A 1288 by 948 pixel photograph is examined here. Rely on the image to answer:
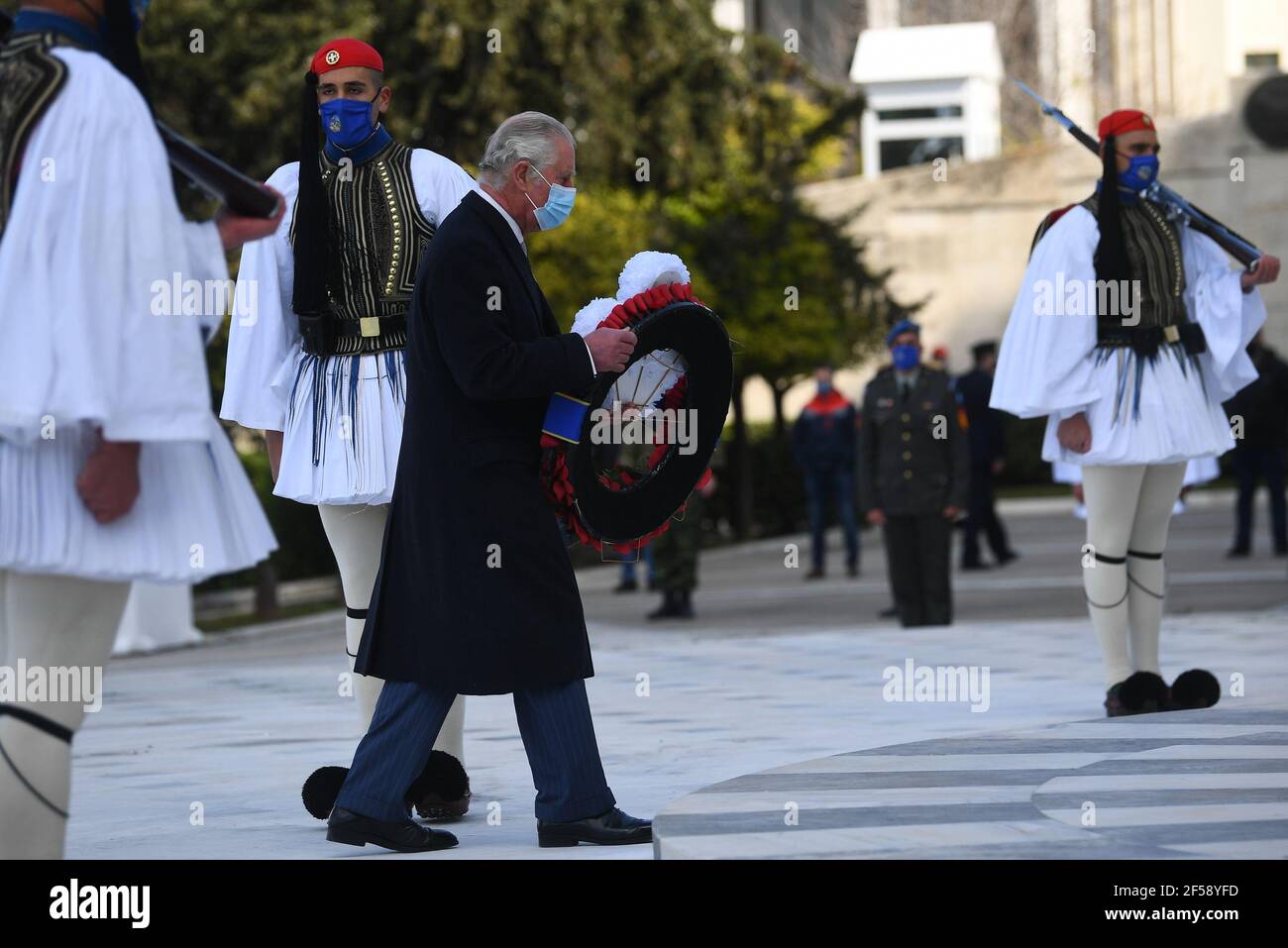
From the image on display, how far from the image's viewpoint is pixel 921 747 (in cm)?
667

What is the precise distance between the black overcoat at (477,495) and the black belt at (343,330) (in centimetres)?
64

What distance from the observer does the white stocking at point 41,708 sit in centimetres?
408

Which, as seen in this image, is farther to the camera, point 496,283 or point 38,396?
point 496,283

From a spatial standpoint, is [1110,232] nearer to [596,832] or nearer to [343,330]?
[343,330]

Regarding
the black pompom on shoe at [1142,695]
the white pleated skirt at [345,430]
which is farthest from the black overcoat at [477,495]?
the black pompom on shoe at [1142,695]

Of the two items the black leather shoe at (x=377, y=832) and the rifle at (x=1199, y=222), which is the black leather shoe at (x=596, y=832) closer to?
the black leather shoe at (x=377, y=832)

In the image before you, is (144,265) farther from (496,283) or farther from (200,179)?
(496,283)

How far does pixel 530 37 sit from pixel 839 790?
1773 cm

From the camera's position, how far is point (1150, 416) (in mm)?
7469

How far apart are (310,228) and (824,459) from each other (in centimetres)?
1297

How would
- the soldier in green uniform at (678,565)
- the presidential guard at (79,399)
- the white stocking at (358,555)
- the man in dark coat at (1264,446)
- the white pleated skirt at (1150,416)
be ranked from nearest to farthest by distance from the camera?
the presidential guard at (79,399), the white stocking at (358,555), the white pleated skirt at (1150,416), the soldier in green uniform at (678,565), the man in dark coat at (1264,446)

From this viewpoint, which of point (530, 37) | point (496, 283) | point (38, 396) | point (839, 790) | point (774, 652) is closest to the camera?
point (38, 396)

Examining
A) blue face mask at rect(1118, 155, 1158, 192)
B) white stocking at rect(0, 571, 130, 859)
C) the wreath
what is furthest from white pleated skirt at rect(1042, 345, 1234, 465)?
white stocking at rect(0, 571, 130, 859)
